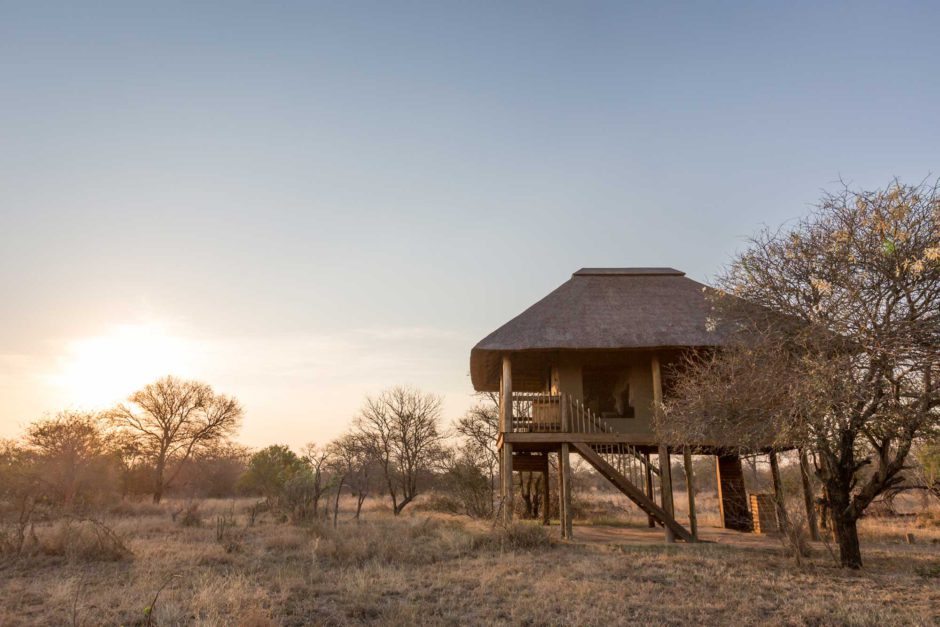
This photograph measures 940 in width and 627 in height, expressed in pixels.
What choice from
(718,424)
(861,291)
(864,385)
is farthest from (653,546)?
(861,291)

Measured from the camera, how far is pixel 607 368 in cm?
1678

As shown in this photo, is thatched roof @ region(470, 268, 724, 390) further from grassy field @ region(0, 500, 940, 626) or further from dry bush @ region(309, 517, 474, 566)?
dry bush @ region(309, 517, 474, 566)

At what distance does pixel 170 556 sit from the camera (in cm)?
1027

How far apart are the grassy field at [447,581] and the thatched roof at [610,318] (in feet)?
14.1

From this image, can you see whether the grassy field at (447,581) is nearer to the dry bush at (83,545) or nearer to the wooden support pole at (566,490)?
the dry bush at (83,545)

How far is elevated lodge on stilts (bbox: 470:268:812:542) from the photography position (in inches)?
514

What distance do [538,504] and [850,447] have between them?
1488cm

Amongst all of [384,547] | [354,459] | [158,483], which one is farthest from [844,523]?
[158,483]

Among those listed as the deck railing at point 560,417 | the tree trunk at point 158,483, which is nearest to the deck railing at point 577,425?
the deck railing at point 560,417

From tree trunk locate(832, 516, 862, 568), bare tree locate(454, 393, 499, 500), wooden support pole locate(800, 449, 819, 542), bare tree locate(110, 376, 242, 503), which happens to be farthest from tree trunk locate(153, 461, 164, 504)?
tree trunk locate(832, 516, 862, 568)

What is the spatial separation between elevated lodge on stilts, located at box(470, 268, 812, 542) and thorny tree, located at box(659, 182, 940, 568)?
5.12 feet

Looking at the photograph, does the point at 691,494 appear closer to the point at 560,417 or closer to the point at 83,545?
A: the point at 560,417

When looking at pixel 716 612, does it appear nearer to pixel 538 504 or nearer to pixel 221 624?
pixel 221 624

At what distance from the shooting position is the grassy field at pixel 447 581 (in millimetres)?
6758
